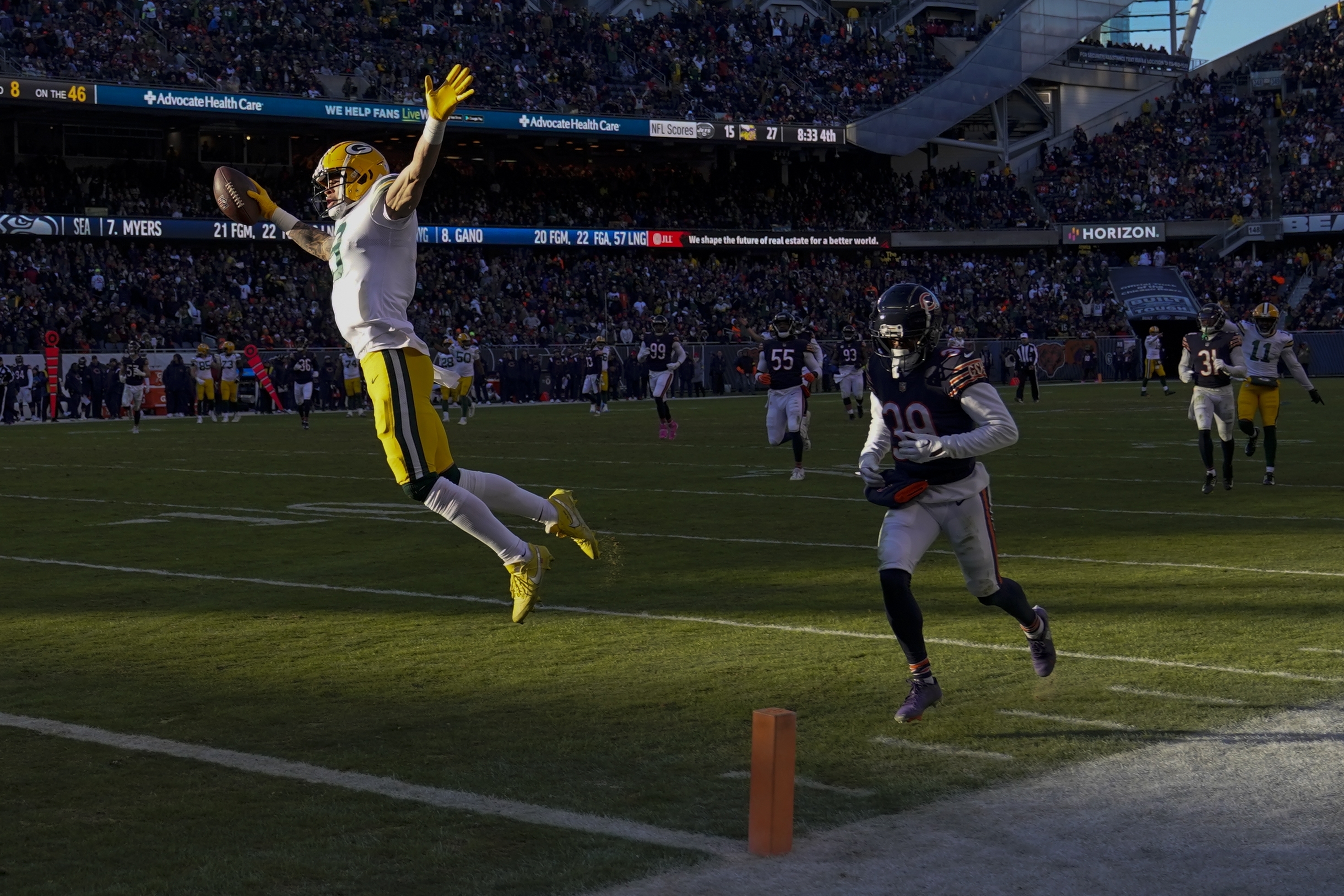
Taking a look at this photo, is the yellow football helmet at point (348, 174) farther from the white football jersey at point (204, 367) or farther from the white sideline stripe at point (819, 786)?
the white football jersey at point (204, 367)

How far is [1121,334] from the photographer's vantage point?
52312mm

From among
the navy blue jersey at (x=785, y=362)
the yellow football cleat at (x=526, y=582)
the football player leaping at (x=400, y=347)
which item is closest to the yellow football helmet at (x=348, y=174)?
the football player leaping at (x=400, y=347)

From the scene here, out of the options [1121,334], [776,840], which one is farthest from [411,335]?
[1121,334]

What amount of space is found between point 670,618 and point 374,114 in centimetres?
3977

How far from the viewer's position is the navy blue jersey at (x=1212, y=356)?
1441 cm

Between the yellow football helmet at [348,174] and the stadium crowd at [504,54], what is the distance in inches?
A: 1460

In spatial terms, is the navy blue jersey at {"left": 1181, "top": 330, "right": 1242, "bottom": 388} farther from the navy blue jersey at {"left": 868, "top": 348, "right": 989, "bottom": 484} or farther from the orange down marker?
the orange down marker

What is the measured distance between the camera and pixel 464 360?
3167 centimetres

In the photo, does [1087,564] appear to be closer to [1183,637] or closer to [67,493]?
[1183,637]

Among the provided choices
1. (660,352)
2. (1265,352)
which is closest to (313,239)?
(1265,352)

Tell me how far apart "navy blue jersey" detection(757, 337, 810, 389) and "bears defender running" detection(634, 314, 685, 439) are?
5.66m

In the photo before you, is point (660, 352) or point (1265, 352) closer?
point (1265, 352)

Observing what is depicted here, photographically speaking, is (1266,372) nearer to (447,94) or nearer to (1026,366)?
(447,94)

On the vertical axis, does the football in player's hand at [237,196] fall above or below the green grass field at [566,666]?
above
